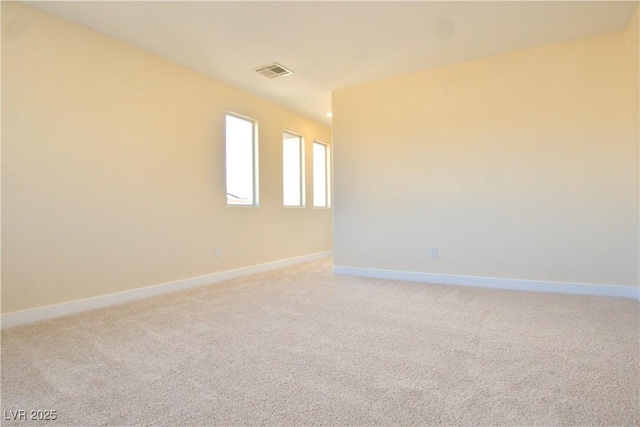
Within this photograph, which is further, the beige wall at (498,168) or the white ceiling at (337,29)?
the beige wall at (498,168)

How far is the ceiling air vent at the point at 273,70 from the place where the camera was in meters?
3.52

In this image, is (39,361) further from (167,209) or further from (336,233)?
(336,233)

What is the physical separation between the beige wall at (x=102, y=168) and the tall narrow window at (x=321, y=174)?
6.39 ft

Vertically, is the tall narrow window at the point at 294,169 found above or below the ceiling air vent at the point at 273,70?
below

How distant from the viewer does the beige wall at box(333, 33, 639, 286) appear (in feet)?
9.64

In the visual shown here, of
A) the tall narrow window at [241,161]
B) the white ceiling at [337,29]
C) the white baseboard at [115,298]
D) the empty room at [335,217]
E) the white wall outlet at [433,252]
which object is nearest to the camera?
the empty room at [335,217]

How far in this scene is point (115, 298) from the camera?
289 centimetres

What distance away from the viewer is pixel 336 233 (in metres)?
4.32

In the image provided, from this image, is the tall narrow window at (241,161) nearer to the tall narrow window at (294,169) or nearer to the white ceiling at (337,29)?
the white ceiling at (337,29)

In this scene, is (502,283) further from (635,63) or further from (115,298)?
(115,298)

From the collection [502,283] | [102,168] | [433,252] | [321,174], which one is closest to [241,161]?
[102,168]

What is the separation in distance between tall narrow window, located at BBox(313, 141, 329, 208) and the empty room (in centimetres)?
153

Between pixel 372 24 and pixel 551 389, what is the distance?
108 inches

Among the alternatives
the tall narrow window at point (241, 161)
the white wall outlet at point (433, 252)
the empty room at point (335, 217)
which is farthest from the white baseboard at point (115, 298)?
the white wall outlet at point (433, 252)
